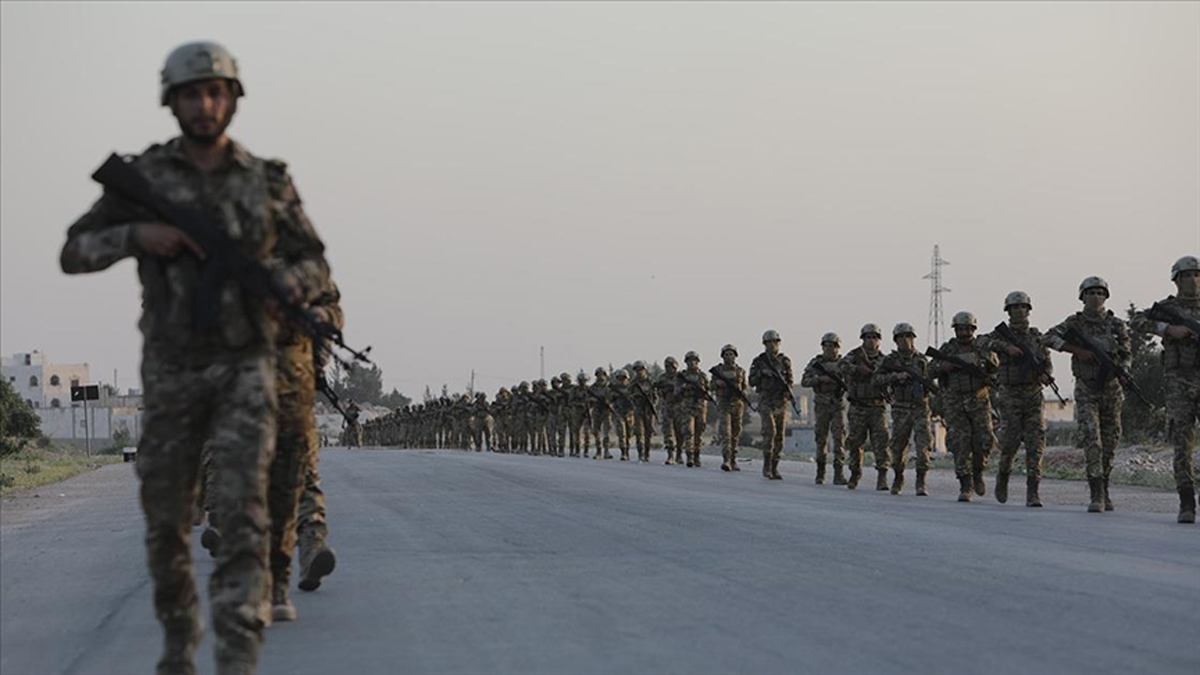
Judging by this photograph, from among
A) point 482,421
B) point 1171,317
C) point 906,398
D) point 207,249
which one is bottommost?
point 482,421

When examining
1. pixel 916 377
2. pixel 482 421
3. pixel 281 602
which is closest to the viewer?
pixel 281 602

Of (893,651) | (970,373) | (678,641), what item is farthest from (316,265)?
(970,373)

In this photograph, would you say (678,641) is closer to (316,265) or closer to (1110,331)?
(316,265)

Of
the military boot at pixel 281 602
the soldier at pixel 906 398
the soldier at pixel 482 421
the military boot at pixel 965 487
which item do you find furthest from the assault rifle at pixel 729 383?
the soldier at pixel 482 421

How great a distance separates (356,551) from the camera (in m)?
11.1

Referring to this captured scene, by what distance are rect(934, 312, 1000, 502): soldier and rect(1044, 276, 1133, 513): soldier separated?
249cm

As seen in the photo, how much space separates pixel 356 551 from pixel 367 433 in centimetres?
12102

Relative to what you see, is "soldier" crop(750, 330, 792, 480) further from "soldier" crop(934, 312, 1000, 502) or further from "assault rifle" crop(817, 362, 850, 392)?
"soldier" crop(934, 312, 1000, 502)

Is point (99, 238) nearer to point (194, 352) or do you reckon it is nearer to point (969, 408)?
point (194, 352)

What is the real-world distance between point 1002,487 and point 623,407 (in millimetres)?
24026

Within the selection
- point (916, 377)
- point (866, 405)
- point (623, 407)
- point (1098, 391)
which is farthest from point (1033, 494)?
point (623, 407)

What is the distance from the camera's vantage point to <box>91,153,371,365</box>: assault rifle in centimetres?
537

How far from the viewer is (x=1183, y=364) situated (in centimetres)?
1446

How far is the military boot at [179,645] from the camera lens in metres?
5.43
